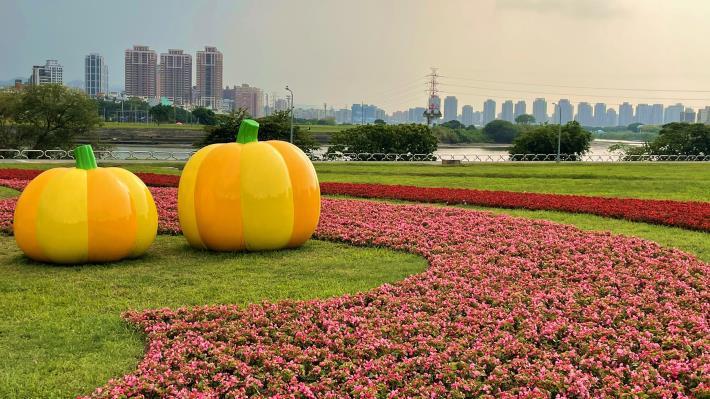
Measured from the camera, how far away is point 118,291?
25.2 feet

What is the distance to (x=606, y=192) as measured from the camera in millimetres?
19422

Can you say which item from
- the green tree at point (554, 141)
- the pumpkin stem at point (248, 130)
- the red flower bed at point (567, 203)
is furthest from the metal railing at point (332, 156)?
the pumpkin stem at point (248, 130)

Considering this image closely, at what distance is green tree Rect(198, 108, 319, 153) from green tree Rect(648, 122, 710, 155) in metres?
31.5

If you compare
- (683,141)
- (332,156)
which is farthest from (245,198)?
(683,141)

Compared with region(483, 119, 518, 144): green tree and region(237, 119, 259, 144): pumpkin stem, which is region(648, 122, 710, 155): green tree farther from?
region(237, 119, 259, 144): pumpkin stem

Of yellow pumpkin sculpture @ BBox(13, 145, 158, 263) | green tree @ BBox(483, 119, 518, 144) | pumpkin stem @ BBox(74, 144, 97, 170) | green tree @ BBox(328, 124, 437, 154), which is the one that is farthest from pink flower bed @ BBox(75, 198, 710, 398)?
green tree @ BBox(483, 119, 518, 144)

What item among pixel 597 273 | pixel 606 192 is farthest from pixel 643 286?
pixel 606 192

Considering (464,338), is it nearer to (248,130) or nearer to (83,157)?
(248,130)

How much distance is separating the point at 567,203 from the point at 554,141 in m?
44.2

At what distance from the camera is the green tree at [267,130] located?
144 ft

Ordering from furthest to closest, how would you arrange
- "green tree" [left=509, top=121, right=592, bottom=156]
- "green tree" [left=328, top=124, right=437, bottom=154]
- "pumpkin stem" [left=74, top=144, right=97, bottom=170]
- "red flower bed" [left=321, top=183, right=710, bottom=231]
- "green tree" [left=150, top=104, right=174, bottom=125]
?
1. "green tree" [left=150, top=104, right=174, bottom=125]
2. "green tree" [left=509, top=121, right=592, bottom=156]
3. "green tree" [left=328, top=124, right=437, bottom=154]
4. "red flower bed" [left=321, top=183, right=710, bottom=231]
5. "pumpkin stem" [left=74, top=144, right=97, bottom=170]

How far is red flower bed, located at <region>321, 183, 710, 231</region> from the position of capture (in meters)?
13.2

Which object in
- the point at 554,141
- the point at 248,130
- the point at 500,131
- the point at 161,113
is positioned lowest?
the point at 248,130

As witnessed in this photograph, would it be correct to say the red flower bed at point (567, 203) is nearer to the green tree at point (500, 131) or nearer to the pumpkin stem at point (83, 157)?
the pumpkin stem at point (83, 157)
